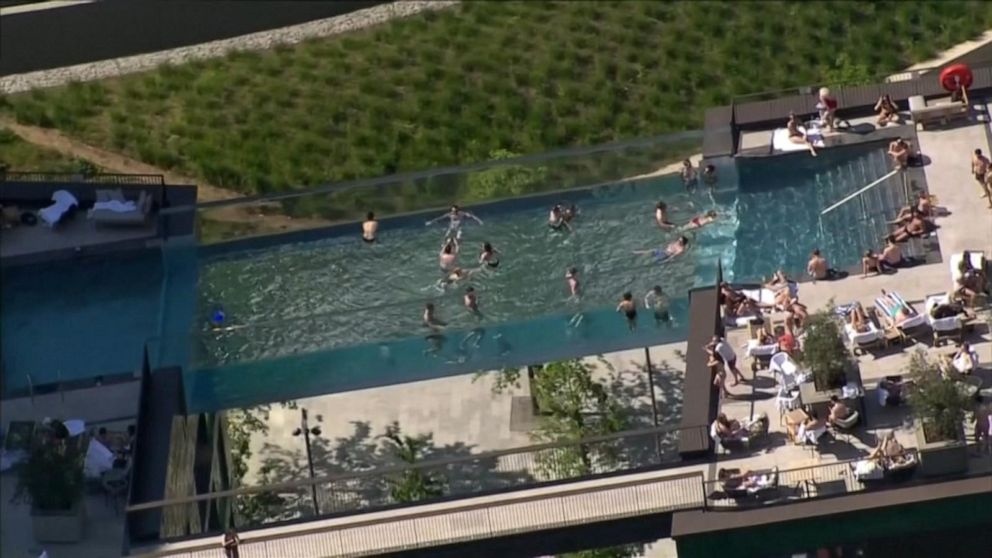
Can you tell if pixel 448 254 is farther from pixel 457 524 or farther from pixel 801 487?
pixel 801 487

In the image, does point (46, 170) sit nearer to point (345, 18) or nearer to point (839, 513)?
point (345, 18)

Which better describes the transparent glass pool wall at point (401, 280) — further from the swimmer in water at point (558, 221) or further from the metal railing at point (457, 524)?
the metal railing at point (457, 524)

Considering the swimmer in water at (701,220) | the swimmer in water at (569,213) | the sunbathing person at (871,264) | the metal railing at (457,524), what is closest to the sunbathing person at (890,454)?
the metal railing at (457,524)

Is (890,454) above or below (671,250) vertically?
below

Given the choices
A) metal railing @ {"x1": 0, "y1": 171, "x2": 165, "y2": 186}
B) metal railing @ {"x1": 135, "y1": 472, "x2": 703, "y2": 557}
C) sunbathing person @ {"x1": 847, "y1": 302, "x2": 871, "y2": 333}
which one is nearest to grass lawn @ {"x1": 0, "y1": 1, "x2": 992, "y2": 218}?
metal railing @ {"x1": 0, "y1": 171, "x2": 165, "y2": 186}

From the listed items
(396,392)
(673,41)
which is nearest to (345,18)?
(673,41)

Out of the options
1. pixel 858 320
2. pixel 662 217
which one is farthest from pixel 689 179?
pixel 858 320

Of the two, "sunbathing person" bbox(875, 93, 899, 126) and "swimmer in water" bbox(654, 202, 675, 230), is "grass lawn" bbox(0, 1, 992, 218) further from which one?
"swimmer in water" bbox(654, 202, 675, 230)
